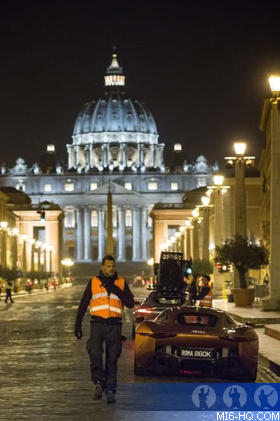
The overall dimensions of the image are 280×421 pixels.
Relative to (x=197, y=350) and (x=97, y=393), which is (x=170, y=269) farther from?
(x=97, y=393)

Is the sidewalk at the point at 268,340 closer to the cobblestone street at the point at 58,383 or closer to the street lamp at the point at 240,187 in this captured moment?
the cobblestone street at the point at 58,383

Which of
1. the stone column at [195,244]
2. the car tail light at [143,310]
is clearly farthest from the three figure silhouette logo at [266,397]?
the stone column at [195,244]

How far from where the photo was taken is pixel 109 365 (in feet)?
46.1

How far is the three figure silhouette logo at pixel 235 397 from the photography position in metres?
13.0

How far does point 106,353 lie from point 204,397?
4.48ft

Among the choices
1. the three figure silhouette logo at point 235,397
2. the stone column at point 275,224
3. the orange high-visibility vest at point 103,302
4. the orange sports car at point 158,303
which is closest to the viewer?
the three figure silhouette logo at point 235,397

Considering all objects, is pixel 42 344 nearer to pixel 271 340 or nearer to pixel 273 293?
pixel 271 340

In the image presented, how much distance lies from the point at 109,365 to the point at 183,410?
1577 millimetres

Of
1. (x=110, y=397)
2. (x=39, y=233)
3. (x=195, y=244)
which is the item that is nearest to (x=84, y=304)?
(x=110, y=397)

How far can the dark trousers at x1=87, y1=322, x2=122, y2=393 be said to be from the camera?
13969 millimetres

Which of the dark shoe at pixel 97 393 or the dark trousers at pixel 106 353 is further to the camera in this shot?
the dark trousers at pixel 106 353

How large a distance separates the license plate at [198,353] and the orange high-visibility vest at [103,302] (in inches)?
87.2

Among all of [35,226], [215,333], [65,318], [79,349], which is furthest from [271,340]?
[35,226]

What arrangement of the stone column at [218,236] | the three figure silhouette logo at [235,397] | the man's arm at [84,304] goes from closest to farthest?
the three figure silhouette logo at [235,397] → the man's arm at [84,304] → the stone column at [218,236]
